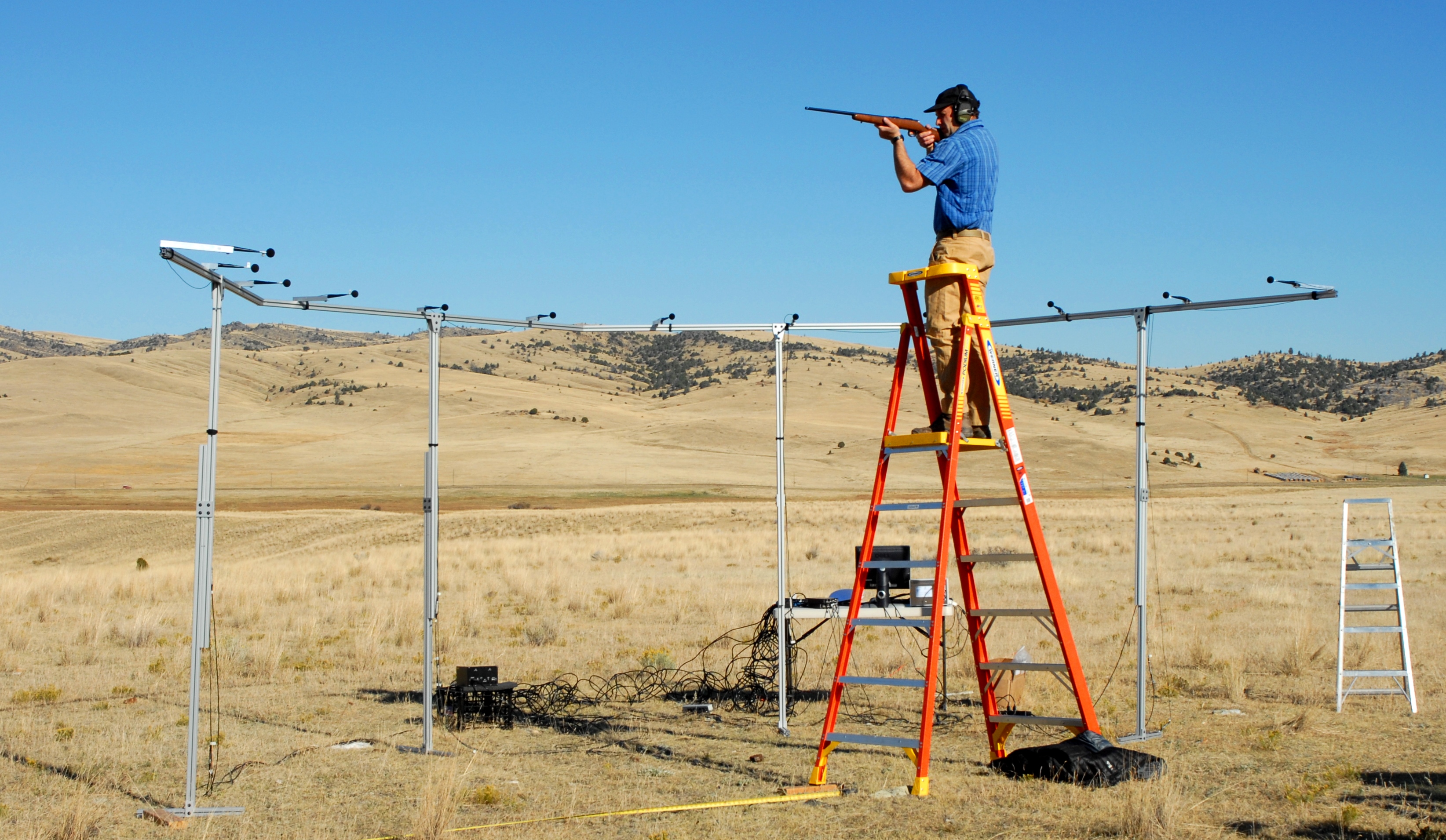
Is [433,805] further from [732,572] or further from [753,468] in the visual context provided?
[753,468]

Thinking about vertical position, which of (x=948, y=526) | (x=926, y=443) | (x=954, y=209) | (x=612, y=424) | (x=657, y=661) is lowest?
(x=657, y=661)

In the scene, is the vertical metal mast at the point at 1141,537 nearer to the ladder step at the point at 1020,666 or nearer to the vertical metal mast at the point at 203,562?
the ladder step at the point at 1020,666

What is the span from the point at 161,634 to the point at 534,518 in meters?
23.7

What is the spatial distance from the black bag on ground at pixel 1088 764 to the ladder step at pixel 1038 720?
4.3 inches

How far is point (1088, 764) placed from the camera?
300 inches

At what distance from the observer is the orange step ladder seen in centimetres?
730

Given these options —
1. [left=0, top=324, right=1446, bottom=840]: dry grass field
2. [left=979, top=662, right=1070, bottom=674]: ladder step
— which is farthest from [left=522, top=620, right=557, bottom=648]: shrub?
[left=979, top=662, right=1070, bottom=674]: ladder step

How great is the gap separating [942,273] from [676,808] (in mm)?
3937

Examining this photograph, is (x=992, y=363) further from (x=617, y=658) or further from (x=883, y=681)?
(x=617, y=658)

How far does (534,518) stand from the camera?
4022 cm

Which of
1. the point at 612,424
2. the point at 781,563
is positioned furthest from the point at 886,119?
the point at 612,424

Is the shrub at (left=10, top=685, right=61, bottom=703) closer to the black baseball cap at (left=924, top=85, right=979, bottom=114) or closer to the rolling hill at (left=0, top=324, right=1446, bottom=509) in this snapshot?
the black baseball cap at (left=924, top=85, right=979, bottom=114)

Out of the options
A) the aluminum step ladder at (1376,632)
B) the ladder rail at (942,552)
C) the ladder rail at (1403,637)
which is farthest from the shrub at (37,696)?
the ladder rail at (1403,637)

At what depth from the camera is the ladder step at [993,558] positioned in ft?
25.6
